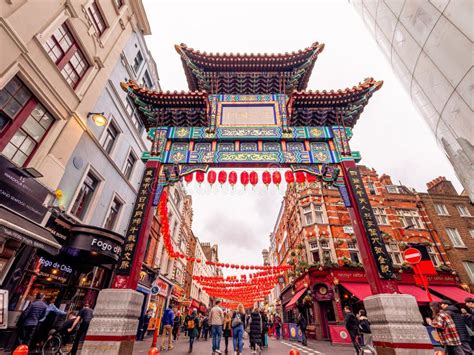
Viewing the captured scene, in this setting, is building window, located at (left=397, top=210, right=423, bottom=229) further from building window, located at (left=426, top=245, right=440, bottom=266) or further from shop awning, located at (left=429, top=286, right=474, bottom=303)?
shop awning, located at (left=429, top=286, right=474, bottom=303)

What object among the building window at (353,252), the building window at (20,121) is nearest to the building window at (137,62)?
the building window at (20,121)

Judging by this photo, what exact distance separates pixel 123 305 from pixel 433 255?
77.0 ft

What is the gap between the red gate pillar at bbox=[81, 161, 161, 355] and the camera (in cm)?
467

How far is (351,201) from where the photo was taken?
258 inches

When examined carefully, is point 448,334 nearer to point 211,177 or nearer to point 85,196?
point 211,177

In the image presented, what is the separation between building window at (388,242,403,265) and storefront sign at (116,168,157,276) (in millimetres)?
19732

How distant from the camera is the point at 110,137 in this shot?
1148cm

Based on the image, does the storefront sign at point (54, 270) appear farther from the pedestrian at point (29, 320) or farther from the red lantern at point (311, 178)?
the red lantern at point (311, 178)

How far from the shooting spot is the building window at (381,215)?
19.3 meters

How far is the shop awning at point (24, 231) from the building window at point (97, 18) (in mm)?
9541

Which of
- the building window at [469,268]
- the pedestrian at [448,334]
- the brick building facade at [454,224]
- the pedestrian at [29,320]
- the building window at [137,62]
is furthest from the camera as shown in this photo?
the brick building facade at [454,224]

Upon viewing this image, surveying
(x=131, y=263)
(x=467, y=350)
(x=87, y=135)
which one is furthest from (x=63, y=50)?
(x=467, y=350)

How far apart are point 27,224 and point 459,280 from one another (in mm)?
26534

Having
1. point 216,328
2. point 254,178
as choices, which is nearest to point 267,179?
point 254,178
